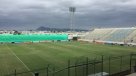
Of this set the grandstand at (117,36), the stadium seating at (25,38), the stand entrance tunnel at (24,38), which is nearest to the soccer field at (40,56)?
the grandstand at (117,36)

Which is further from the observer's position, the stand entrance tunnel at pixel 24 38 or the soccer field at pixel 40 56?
the stand entrance tunnel at pixel 24 38

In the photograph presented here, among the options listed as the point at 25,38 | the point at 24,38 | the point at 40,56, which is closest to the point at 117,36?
the point at 25,38

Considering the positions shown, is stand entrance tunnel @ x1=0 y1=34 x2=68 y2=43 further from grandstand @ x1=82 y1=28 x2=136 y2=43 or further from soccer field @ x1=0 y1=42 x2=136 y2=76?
soccer field @ x1=0 y1=42 x2=136 y2=76

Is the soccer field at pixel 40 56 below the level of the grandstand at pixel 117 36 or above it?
below

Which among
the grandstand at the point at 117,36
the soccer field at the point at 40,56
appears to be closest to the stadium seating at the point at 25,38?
the grandstand at the point at 117,36

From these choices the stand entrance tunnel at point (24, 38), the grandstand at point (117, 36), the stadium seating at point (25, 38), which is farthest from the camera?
the stadium seating at point (25, 38)

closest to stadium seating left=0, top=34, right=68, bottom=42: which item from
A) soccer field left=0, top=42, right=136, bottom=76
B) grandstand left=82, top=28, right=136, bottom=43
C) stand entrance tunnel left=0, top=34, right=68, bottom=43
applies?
stand entrance tunnel left=0, top=34, right=68, bottom=43

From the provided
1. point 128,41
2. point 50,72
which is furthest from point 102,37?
point 50,72

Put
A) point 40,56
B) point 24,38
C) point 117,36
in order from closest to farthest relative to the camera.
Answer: point 40,56 < point 117,36 < point 24,38

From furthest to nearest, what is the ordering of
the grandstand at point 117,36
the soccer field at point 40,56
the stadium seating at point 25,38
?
1. the stadium seating at point 25,38
2. the grandstand at point 117,36
3. the soccer field at point 40,56

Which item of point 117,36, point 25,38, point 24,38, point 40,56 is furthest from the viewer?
point 25,38

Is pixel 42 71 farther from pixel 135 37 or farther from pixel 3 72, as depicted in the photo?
pixel 135 37

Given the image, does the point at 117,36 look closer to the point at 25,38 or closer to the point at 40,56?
the point at 25,38

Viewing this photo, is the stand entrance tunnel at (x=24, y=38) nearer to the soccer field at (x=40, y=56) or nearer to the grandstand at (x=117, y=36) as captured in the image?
the grandstand at (x=117, y=36)
